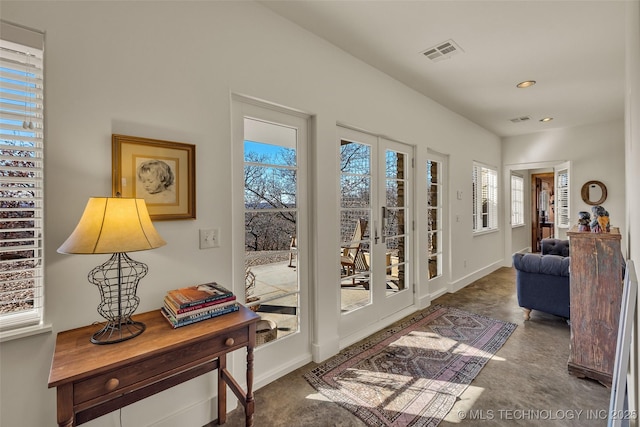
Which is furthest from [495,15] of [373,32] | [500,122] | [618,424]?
[500,122]

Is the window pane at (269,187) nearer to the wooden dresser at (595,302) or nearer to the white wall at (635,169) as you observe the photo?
the white wall at (635,169)

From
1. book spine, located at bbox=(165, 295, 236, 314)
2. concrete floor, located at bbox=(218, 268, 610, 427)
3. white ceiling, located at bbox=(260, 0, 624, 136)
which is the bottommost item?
concrete floor, located at bbox=(218, 268, 610, 427)

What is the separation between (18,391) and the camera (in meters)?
1.27

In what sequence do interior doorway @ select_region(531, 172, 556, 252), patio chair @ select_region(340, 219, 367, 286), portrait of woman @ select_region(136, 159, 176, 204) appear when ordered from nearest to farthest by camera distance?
portrait of woman @ select_region(136, 159, 176, 204) < patio chair @ select_region(340, 219, 367, 286) < interior doorway @ select_region(531, 172, 556, 252)

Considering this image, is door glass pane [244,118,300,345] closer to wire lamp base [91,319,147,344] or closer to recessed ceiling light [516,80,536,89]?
wire lamp base [91,319,147,344]

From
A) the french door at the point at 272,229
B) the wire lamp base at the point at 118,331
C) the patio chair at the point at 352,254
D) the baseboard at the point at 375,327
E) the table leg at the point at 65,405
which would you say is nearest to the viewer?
the table leg at the point at 65,405

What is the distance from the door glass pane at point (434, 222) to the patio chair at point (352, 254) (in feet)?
4.86

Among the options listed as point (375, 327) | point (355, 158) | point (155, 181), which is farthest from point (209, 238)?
point (375, 327)

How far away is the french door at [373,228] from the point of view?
9.29 ft

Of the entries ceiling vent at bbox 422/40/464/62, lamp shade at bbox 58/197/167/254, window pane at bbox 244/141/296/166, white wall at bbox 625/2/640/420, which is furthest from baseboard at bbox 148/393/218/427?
ceiling vent at bbox 422/40/464/62

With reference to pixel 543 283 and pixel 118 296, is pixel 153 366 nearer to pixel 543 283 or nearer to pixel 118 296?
pixel 118 296

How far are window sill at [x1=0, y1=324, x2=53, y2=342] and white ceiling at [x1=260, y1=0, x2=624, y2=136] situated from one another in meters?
2.31

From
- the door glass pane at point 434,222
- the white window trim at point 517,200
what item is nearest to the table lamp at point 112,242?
the door glass pane at point 434,222

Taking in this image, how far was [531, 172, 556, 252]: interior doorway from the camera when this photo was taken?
7559 mm
